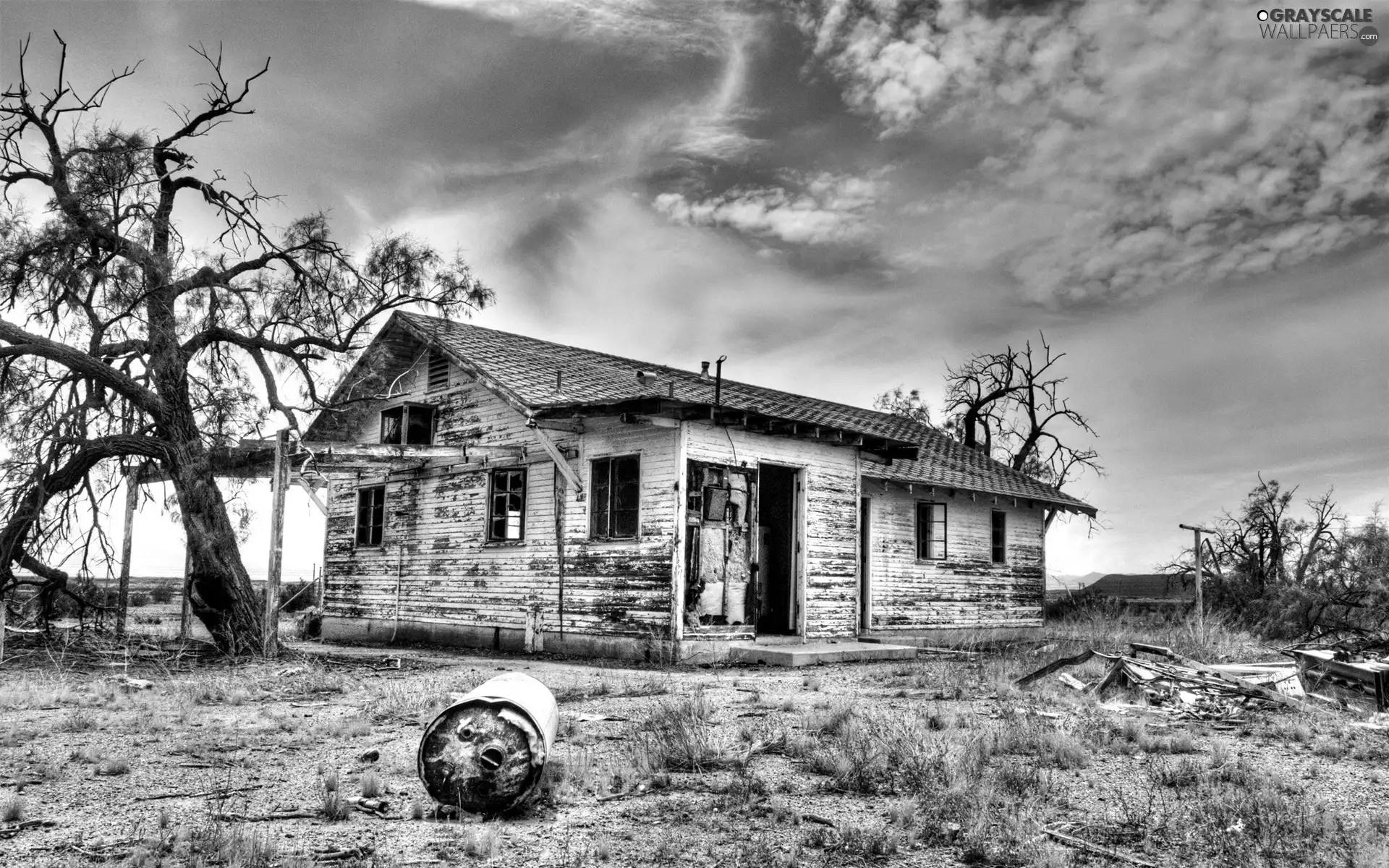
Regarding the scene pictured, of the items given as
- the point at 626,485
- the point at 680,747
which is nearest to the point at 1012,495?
the point at 626,485

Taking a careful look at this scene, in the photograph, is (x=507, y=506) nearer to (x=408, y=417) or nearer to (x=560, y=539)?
(x=560, y=539)

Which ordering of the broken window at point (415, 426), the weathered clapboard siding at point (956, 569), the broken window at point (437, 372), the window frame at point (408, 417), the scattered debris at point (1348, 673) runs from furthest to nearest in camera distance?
the weathered clapboard siding at point (956, 569) < the broken window at point (415, 426) < the window frame at point (408, 417) < the broken window at point (437, 372) < the scattered debris at point (1348, 673)

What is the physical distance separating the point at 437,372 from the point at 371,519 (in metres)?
3.46

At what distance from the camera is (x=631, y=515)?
1552 cm

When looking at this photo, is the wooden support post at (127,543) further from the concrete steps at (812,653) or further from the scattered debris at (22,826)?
the scattered debris at (22,826)

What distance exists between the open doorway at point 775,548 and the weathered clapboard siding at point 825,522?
108cm

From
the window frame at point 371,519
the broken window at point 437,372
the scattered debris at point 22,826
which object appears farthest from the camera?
the window frame at point 371,519

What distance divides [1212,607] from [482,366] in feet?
64.9

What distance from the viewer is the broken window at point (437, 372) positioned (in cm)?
1939

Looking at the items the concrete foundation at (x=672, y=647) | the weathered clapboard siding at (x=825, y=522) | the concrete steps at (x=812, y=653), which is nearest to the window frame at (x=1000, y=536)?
the concrete foundation at (x=672, y=647)

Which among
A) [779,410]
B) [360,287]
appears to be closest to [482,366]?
[360,287]

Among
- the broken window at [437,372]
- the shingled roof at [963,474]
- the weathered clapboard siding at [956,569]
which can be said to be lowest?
the weathered clapboard siding at [956,569]

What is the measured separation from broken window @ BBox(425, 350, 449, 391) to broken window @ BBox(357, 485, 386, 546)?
2394mm

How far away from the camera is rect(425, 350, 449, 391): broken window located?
1939cm
